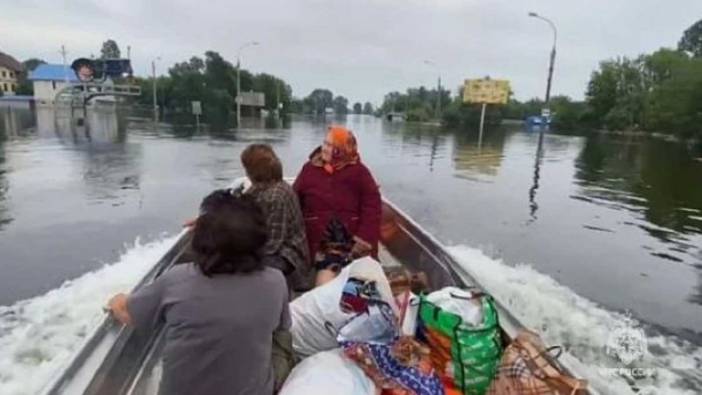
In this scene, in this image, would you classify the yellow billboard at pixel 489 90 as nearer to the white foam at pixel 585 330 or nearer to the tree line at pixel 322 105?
the white foam at pixel 585 330

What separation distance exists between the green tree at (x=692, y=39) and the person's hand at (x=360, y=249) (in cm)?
9327

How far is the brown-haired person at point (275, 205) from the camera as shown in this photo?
3383 millimetres

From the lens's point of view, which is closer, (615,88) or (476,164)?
(476,164)

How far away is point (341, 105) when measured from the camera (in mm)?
157000

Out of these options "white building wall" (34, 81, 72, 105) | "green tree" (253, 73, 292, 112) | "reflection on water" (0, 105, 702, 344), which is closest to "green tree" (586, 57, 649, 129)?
"reflection on water" (0, 105, 702, 344)

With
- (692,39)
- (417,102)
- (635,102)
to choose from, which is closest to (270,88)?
(417,102)

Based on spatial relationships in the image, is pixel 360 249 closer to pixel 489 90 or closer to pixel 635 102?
pixel 489 90

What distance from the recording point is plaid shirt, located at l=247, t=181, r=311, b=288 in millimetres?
3379

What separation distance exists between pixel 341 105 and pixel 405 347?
6183 inches

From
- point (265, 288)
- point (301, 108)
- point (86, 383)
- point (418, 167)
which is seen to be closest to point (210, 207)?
point (265, 288)

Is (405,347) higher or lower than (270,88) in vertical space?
lower

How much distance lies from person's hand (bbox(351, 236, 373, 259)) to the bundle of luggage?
832mm

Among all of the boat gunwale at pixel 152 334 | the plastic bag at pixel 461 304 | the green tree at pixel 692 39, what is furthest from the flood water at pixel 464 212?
the green tree at pixel 692 39

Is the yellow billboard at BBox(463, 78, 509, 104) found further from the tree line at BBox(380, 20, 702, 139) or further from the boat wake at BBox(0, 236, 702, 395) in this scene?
the boat wake at BBox(0, 236, 702, 395)
